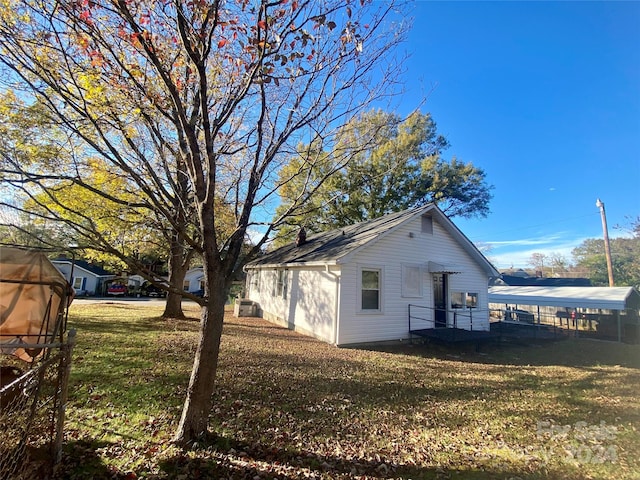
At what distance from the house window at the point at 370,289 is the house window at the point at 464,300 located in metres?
3.97

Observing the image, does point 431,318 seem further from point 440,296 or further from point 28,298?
point 28,298

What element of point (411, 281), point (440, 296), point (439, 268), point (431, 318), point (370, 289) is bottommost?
point (431, 318)

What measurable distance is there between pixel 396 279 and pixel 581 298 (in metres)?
10.3

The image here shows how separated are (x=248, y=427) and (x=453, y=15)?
727 centimetres

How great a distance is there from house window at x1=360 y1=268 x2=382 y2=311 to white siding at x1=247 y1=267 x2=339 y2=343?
1051 mm

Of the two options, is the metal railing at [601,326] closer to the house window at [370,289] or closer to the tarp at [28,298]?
the house window at [370,289]

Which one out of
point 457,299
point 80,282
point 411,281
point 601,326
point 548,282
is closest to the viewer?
point 411,281

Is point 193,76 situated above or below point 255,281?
above

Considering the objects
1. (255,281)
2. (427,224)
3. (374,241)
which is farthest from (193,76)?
(255,281)

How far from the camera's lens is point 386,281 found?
10.8 meters

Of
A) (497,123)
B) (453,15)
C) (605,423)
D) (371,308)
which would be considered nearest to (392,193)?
(497,123)

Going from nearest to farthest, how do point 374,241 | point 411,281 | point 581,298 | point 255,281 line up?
point 374,241, point 411,281, point 581,298, point 255,281

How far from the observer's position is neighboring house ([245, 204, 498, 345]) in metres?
10.0

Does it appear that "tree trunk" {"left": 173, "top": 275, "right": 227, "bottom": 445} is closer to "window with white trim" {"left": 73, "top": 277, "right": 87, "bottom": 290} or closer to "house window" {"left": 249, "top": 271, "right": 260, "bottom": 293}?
"house window" {"left": 249, "top": 271, "right": 260, "bottom": 293}
